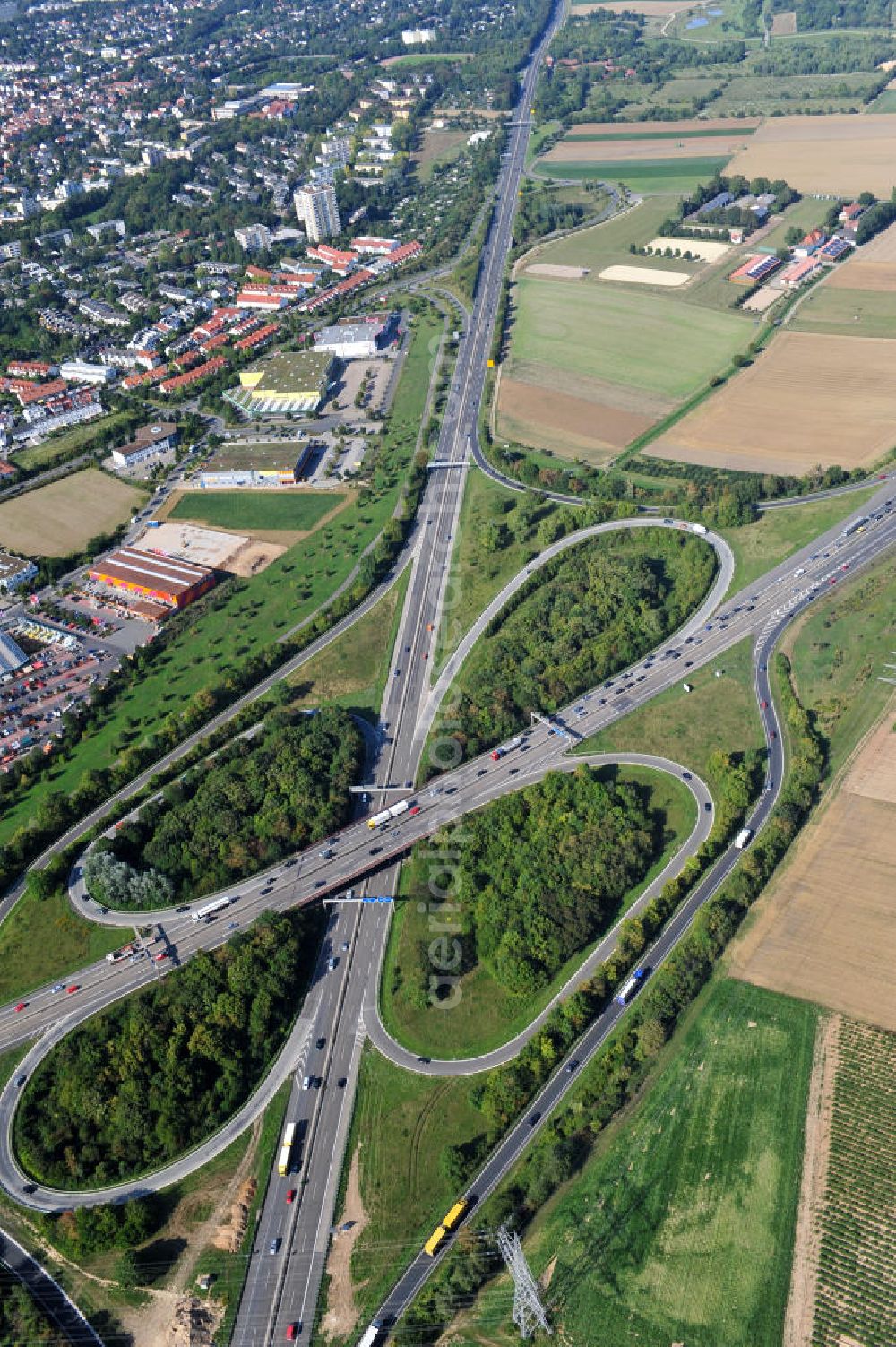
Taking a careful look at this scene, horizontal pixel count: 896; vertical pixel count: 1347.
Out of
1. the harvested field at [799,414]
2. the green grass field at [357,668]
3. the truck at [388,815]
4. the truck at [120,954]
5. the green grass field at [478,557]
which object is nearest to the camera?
the truck at [120,954]

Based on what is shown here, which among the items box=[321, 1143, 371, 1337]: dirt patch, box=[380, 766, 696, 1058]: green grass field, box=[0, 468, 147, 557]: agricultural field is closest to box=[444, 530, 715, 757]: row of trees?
box=[380, 766, 696, 1058]: green grass field

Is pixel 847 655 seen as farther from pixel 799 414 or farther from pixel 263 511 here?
pixel 263 511

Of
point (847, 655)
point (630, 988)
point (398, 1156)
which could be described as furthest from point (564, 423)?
point (398, 1156)

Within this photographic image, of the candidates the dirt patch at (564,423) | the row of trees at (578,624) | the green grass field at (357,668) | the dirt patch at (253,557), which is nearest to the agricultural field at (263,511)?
the dirt patch at (253,557)

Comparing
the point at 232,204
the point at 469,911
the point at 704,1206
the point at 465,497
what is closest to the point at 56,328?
the point at 232,204

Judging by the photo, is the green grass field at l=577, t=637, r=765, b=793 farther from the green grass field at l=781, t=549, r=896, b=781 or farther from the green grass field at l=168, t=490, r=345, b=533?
the green grass field at l=168, t=490, r=345, b=533

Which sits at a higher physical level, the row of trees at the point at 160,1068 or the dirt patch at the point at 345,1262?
the row of trees at the point at 160,1068

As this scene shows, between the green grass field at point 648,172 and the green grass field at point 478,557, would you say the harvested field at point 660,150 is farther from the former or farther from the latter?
the green grass field at point 478,557
